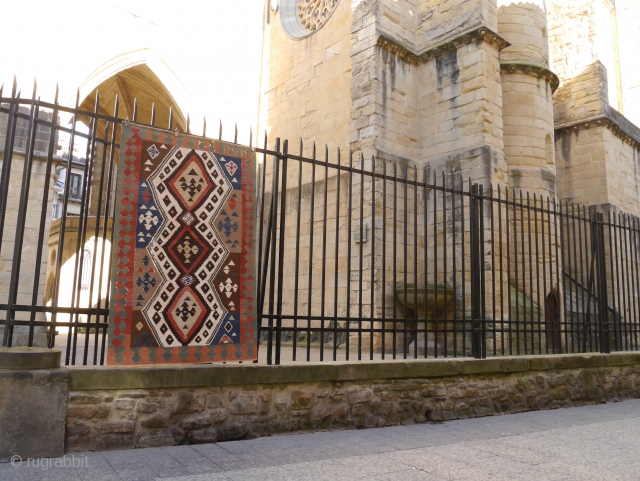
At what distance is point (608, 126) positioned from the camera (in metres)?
13.8

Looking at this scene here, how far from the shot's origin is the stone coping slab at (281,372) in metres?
3.36

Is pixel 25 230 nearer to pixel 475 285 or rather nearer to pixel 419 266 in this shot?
pixel 419 266

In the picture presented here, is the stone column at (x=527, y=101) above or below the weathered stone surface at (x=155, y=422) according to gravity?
above

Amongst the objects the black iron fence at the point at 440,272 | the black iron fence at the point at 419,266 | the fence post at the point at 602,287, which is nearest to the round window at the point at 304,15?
the black iron fence at the point at 419,266

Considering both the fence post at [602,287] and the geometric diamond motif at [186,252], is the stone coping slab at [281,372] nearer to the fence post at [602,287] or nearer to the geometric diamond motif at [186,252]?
the geometric diamond motif at [186,252]

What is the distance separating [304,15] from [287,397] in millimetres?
10729

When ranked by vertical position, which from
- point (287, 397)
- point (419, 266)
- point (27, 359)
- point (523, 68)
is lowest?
point (287, 397)

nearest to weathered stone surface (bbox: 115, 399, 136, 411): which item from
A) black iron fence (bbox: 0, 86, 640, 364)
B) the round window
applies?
black iron fence (bbox: 0, 86, 640, 364)

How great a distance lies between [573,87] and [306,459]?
14.5m

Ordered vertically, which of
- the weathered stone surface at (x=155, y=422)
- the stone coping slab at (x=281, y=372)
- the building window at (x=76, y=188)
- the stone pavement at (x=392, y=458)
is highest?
the building window at (x=76, y=188)

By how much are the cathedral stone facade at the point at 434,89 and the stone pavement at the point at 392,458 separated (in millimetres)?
5215

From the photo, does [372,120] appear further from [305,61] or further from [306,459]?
[306,459]

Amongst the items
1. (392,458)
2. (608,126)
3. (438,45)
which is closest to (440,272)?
(438,45)

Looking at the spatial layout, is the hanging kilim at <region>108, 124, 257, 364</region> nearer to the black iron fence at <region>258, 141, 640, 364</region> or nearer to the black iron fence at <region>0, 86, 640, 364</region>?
the black iron fence at <region>0, 86, 640, 364</region>
